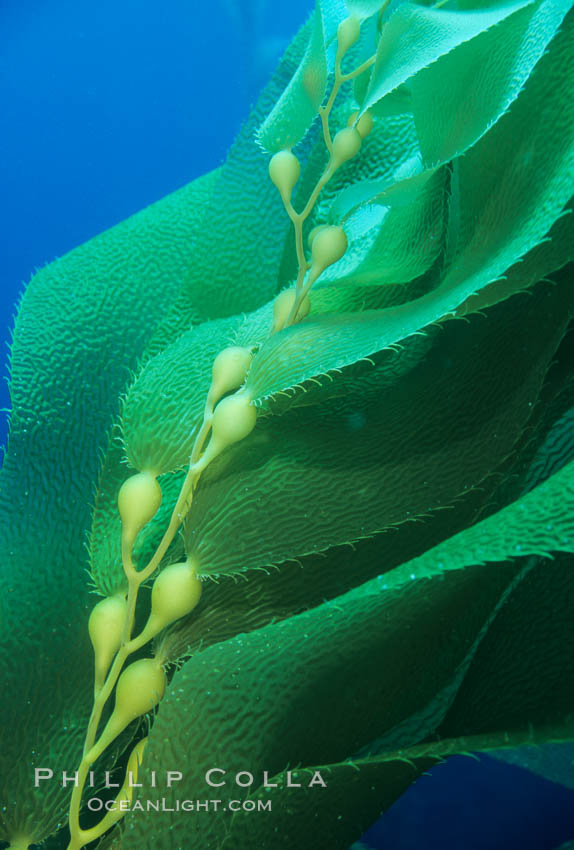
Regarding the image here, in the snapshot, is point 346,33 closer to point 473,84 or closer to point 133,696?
point 473,84

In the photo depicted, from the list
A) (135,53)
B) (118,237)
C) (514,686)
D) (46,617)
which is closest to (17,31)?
(135,53)

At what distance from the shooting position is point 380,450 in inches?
10.4

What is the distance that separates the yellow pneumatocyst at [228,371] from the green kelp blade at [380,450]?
2cm

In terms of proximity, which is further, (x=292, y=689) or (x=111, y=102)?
(x=111, y=102)

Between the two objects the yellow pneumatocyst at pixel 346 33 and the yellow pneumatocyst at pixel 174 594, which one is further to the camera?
the yellow pneumatocyst at pixel 346 33

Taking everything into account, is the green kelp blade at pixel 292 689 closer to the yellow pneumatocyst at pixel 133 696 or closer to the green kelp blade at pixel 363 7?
the yellow pneumatocyst at pixel 133 696

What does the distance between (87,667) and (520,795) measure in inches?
11.9

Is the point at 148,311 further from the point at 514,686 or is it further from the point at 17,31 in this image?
the point at 17,31

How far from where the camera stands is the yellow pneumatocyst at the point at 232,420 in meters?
0.25

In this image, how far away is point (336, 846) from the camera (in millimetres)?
252

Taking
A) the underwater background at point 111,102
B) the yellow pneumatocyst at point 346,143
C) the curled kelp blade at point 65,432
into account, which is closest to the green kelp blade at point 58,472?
the curled kelp blade at point 65,432

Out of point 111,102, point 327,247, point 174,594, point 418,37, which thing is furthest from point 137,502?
point 111,102

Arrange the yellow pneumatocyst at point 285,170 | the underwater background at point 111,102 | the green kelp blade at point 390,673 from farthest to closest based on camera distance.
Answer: the underwater background at point 111,102 → the yellow pneumatocyst at point 285,170 → the green kelp blade at point 390,673

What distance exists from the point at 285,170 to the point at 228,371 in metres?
0.12
